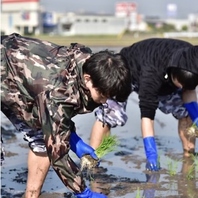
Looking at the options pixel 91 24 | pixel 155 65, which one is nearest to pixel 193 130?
pixel 155 65

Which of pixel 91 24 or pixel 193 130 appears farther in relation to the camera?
pixel 91 24

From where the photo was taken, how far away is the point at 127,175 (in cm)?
513

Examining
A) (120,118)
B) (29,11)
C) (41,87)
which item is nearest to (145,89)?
(120,118)

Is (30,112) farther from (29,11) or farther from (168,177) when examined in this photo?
(29,11)

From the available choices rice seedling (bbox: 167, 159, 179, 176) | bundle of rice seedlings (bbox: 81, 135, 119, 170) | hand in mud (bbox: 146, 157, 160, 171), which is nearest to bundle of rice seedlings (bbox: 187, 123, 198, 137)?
rice seedling (bbox: 167, 159, 179, 176)

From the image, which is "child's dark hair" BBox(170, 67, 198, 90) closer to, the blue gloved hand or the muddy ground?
the muddy ground

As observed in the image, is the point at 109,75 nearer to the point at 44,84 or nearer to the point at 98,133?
the point at 44,84

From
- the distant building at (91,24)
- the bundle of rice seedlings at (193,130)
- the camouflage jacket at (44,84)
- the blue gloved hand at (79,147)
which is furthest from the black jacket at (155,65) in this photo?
the distant building at (91,24)

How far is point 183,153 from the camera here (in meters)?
5.96

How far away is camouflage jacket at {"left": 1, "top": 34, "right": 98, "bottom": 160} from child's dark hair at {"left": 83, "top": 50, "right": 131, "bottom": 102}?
110 mm

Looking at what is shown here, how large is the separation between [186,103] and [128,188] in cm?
118

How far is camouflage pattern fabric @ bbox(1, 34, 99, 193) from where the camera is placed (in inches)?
127

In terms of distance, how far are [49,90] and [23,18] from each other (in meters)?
82.6

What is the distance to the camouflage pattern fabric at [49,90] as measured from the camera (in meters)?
3.22
